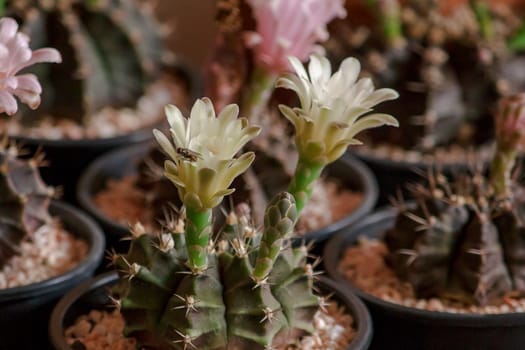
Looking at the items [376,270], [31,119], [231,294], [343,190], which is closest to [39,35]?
[31,119]

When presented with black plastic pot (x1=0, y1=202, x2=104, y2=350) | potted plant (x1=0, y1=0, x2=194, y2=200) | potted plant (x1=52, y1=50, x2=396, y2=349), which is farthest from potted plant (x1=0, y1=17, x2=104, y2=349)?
potted plant (x1=0, y1=0, x2=194, y2=200)

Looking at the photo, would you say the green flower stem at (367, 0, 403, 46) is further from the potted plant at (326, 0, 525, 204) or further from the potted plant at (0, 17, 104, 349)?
the potted plant at (0, 17, 104, 349)

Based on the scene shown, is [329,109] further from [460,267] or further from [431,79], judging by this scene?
[431,79]

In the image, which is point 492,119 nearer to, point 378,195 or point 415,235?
point 378,195

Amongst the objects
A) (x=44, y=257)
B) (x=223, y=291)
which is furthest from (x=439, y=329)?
(x=44, y=257)

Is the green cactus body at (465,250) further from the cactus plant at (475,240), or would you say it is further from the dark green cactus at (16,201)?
the dark green cactus at (16,201)

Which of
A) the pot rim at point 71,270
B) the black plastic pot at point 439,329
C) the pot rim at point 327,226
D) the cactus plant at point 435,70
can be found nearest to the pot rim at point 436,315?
the black plastic pot at point 439,329
